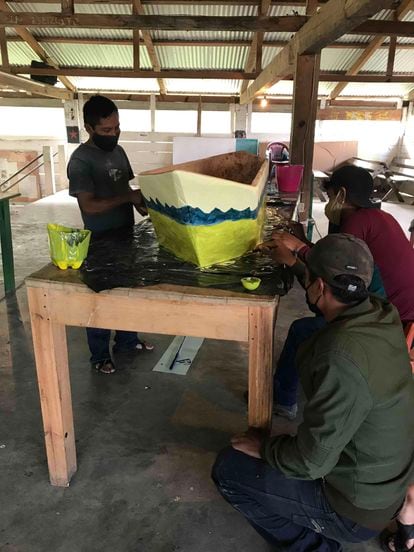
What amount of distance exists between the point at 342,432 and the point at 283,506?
0.40 m

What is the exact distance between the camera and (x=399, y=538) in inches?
62.1

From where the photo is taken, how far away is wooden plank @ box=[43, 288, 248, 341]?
4.83ft

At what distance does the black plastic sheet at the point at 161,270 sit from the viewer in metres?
1.53

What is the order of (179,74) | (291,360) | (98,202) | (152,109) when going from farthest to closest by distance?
(152,109) < (179,74) < (98,202) < (291,360)

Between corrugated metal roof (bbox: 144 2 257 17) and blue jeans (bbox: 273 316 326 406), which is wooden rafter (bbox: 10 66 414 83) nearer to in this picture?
corrugated metal roof (bbox: 144 2 257 17)

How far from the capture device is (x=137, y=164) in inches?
480

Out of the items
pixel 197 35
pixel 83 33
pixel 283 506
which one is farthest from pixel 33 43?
pixel 283 506

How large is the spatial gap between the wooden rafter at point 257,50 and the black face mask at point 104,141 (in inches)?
180

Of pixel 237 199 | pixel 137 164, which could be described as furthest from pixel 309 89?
pixel 137 164

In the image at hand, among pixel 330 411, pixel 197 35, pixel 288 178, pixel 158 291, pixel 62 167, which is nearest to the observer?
pixel 330 411

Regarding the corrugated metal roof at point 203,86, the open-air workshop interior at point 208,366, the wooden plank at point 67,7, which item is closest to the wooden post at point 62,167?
the corrugated metal roof at point 203,86

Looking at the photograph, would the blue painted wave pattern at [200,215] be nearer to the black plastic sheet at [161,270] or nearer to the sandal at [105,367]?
→ the black plastic sheet at [161,270]

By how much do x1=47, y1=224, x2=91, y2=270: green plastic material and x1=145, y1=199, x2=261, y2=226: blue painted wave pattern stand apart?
32 cm

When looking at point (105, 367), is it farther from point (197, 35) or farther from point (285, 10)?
point (197, 35)
